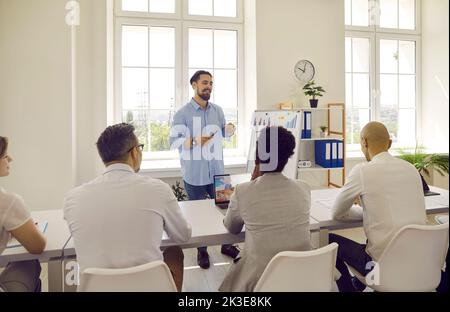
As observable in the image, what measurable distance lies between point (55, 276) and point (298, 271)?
1.17m

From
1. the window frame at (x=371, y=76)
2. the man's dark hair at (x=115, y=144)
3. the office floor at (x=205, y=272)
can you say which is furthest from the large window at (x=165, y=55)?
the man's dark hair at (x=115, y=144)

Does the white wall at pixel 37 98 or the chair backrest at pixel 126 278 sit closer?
the chair backrest at pixel 126 278

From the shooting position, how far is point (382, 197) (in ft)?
6.01

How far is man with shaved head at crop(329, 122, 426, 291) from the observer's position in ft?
6.00

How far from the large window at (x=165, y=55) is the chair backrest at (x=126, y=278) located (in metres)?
3.18

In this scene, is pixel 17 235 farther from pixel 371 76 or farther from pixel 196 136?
pixel 371 76

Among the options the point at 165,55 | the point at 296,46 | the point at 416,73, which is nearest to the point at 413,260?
the point at 296,46

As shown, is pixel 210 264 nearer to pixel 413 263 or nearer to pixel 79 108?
pixel 413 263

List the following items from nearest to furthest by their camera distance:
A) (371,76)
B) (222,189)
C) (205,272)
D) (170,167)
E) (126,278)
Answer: (126,278) → (222,189) → (205,272) → (170,167) → (371,76)

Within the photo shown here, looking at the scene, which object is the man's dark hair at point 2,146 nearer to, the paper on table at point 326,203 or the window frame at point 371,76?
the paper on table at point 326,203

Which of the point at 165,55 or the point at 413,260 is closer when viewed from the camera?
the point at 413,260

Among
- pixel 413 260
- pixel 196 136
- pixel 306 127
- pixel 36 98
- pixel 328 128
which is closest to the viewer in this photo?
pixel 413 260

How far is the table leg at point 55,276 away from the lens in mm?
1692
